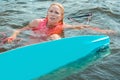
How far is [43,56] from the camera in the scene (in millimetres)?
5266

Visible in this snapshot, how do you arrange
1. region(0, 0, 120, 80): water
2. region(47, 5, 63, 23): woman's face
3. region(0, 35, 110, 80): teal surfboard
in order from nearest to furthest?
region(0, 35, 110, 80): teal surfboard → region(0, 0, 120, 80): water → region(47, 5, 63, 23): woman's face

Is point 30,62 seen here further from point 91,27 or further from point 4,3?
point 4,3

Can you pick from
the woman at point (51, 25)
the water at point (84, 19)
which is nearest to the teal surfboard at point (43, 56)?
the water at point (84, 19)

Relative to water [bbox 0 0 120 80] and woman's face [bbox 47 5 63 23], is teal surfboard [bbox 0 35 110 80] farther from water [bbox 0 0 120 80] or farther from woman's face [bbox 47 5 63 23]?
woman's face [bbox 47 5 63 23]

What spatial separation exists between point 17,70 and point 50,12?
1736 mm

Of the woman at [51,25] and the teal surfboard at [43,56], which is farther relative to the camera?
the woman at [51,25]

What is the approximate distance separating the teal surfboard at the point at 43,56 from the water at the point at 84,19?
333 mm

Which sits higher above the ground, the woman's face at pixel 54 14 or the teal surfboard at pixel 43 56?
the woman's face at pixel 54 14

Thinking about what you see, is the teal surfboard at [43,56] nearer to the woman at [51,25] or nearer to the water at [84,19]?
the water at [84,19]

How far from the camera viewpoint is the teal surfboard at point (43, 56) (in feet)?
15.9

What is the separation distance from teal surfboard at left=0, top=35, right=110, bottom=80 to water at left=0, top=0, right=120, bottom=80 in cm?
33

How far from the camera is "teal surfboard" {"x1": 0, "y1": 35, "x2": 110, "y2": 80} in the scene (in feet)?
15.9

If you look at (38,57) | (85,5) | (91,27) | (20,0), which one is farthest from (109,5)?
(38,57)

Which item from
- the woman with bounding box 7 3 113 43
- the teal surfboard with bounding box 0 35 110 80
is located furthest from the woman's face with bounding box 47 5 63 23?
the teal surfboard with bounding box 0 35 110 80
